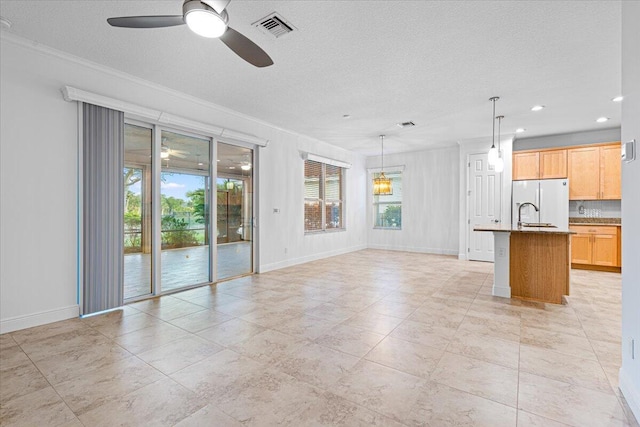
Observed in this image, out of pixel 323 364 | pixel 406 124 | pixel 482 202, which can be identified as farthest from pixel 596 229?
pixel 323 364

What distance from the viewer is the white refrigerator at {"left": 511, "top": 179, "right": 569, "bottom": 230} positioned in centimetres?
596

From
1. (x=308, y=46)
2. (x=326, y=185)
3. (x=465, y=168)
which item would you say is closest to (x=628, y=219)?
(x=308, y=46)

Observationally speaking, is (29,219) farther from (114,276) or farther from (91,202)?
(114,276)

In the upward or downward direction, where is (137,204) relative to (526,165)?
downward

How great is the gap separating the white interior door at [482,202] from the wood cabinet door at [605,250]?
164cm

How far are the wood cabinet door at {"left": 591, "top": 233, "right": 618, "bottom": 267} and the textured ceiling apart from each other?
2.21 meters

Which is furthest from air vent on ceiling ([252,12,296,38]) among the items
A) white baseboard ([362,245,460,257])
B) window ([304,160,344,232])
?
white baseboard ([362,245,460,257])

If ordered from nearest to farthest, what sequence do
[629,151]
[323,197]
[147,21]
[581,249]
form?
[629,151] < [147,21] < [581,249] < [323,197]

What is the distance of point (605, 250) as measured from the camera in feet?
18.6

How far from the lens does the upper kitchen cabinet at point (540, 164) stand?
6.16m

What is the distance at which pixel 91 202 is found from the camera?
135 inches

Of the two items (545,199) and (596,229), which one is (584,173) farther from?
(596,229)

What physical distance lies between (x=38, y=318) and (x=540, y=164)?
27.5ft

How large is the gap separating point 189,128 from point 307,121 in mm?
2085
